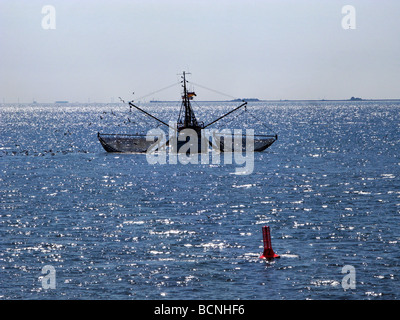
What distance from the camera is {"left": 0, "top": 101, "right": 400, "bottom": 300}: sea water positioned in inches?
1377

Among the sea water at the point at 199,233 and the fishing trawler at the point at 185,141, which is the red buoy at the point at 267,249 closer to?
the sea water at the point at 199,233

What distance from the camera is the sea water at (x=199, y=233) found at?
35.0 m

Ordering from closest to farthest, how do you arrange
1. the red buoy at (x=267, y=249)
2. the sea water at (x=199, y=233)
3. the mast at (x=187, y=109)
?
the sea water at (x=199, y=233)
the red buoy at (x=267, y=249)
the mast at (x=187, y=109)

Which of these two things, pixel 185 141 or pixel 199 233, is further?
pixel 185 141

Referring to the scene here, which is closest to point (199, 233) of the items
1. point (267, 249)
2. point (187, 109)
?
point (267, 249)

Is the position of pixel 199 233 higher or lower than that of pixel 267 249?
lower

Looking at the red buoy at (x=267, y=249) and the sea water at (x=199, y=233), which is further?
the red buoy at (x=267, y=249)

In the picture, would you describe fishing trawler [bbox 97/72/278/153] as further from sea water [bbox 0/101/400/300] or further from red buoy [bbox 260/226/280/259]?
red buoy [bbox 260/226/280/259]

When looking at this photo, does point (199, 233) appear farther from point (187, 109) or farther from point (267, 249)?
point (187, 109)

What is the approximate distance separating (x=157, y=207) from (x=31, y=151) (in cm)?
8504

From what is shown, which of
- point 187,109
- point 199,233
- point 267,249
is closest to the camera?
point 267,249

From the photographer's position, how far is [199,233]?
4831cm

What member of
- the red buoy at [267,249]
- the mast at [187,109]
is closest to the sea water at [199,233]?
the red buoy at [267,249]
